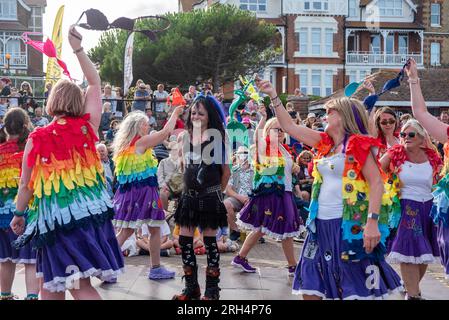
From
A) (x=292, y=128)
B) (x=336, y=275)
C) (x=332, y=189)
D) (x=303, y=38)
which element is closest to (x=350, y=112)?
(x=292, y=128)

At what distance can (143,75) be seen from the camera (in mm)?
38375

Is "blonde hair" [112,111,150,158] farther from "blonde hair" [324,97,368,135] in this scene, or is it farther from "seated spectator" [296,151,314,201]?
"seated spectator" [296,151,314,201]

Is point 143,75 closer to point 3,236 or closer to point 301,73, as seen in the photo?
point 301,73

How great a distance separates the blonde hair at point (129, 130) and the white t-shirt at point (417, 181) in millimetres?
3048

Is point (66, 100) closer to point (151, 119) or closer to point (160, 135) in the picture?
point (160, 135)

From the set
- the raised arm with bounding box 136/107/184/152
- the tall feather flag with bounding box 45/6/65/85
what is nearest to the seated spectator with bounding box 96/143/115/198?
the raised arm with bounding box 136/107/184/152

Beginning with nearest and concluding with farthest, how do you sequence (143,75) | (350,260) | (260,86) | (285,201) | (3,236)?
(350,260)
(260,86)
(3,236)
(285,201)
(143,75)

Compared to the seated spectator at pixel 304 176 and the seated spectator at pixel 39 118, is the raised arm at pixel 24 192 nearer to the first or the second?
the seated spectator at pixel 304 176

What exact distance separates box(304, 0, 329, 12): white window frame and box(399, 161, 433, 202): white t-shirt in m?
43.4

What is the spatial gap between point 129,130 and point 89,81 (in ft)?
9.42

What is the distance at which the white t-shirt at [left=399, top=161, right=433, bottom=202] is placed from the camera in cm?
636

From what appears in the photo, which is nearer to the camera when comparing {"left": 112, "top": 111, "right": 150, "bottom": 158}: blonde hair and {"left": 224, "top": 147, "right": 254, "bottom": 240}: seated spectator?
{"left": 112, "top": 111, "right": 150, "bottom": 158}: blonde hair

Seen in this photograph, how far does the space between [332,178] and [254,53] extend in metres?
36.0
